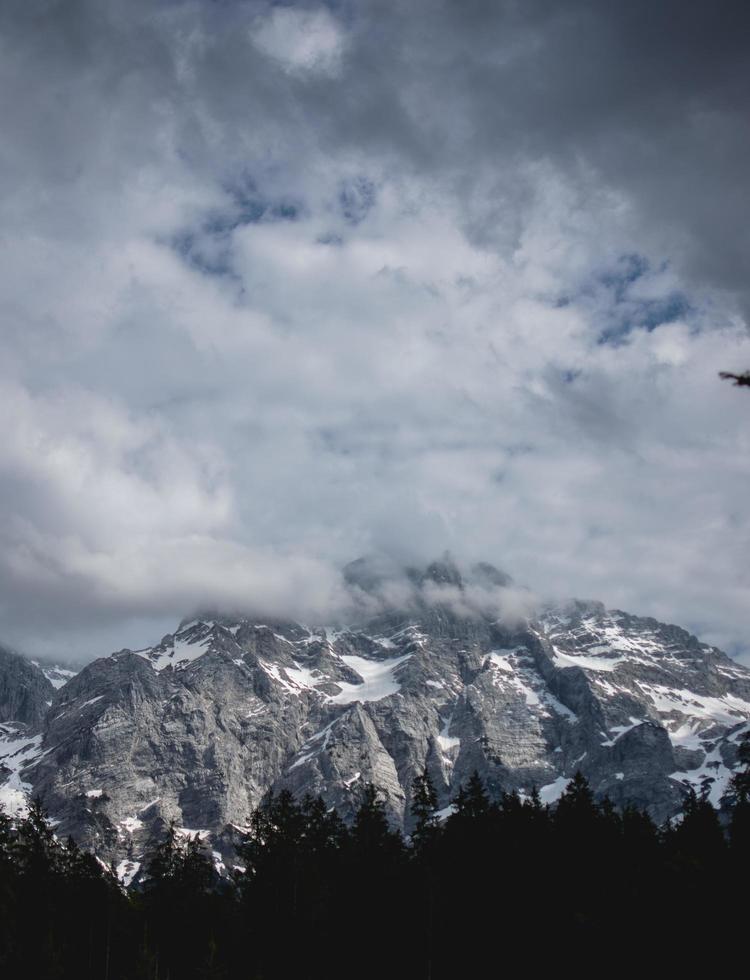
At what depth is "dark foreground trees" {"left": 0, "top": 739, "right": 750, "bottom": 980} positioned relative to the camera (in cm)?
4275

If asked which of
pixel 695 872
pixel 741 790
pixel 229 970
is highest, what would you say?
pixel 741 790

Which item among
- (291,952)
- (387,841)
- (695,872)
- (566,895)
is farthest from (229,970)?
(695,872)

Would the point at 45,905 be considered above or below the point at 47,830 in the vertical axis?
below

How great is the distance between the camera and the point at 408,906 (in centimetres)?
5856

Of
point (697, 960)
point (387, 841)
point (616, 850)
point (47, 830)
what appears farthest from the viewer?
point (387, 841)

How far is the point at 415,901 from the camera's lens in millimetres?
58406

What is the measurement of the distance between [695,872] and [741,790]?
1638 centimetres

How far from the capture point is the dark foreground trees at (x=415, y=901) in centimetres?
4275

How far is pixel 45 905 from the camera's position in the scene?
195 feet

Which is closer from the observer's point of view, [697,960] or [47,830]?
[697,960]

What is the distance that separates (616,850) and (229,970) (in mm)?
26880

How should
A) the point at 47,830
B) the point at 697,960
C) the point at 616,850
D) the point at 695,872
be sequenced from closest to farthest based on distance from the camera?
the point at 697,960
the point at 695,872
the point at 616,850
the point at 47,830

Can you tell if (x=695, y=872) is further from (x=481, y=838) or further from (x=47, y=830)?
(x=47, y=830)

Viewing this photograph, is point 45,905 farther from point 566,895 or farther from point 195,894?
point 566,895
